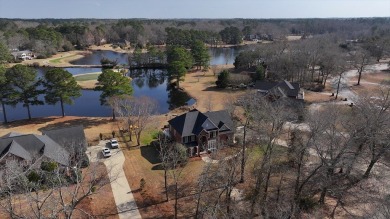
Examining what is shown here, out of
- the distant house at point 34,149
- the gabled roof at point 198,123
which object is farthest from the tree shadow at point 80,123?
the gabled roof at point 198,123

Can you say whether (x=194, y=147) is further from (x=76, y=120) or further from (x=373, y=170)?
(x=76, y=120)

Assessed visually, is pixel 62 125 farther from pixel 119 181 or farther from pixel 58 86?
pixel 119 181

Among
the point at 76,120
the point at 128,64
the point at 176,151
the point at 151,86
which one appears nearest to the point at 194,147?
the point at 176,151

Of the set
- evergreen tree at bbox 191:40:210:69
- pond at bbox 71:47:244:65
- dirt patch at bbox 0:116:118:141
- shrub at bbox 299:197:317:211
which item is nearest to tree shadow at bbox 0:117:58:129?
dirt patch at bbox 0:116:118:141

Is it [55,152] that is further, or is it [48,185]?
[55,152]

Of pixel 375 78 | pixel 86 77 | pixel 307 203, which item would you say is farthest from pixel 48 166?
pixel 375 78

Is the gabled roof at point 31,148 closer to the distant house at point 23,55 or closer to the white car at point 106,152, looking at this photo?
the white car at point 106,152
